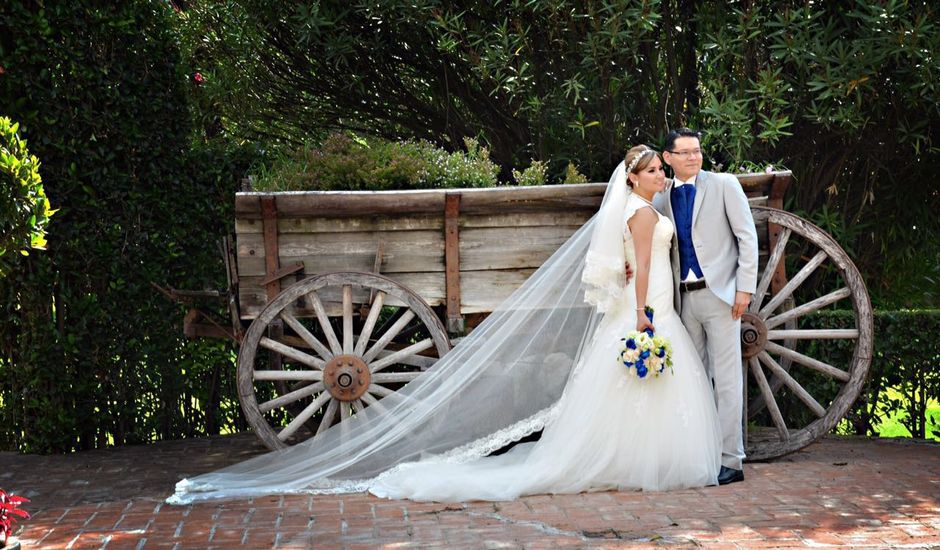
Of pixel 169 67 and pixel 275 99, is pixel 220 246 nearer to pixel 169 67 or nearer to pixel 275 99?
pixel 169 67

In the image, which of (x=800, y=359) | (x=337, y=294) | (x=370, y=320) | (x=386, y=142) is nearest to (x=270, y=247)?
(x=337, y=294)

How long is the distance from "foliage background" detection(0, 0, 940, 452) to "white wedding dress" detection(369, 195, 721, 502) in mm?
1097

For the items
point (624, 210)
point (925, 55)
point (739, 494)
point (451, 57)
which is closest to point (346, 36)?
point (451, 57)

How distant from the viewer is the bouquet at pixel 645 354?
5.10 meters

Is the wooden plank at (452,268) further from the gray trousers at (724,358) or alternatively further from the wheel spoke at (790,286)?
the wheel spoke at (790,286)

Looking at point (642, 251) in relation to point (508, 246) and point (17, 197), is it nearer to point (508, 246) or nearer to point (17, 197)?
point (508, 246)

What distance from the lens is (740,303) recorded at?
5.34 metres

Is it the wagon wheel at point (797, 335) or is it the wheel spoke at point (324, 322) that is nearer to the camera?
the wheel spoke at point (324, 322)

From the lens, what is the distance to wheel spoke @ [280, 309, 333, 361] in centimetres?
546

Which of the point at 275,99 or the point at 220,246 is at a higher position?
the point at 275,99

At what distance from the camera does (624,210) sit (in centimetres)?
531

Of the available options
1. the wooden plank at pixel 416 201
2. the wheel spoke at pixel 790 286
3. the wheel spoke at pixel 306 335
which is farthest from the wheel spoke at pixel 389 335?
the wheel spoke at pixel 790 286

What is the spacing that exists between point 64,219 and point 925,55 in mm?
5511

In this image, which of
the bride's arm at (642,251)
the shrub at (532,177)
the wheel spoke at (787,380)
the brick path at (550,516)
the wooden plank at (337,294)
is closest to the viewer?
the brick path at (550,516)
